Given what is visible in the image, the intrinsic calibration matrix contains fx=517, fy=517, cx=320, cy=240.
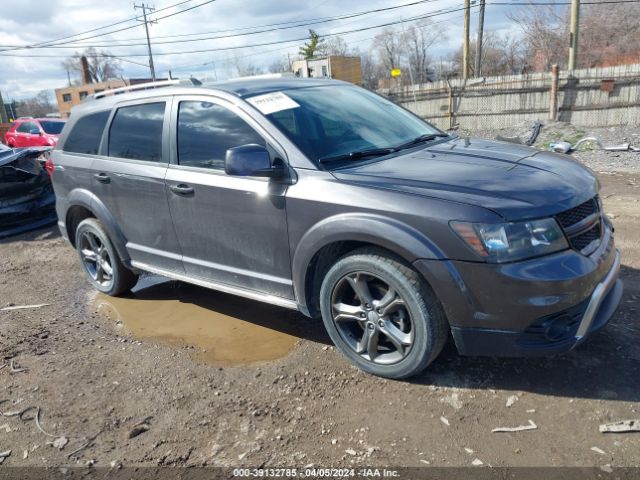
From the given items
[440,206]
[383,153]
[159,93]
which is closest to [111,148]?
[159,93]

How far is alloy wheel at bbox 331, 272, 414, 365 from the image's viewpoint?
3.07 meters

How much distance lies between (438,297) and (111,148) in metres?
3.28

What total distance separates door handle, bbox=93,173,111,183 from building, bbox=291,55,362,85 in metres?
23.5

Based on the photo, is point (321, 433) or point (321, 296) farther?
point (321, 296)

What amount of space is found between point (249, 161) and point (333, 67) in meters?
26.1

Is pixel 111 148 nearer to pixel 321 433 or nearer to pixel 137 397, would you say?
pixel 137 397

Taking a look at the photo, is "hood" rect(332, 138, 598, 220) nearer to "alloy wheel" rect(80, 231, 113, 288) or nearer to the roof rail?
the roof rail

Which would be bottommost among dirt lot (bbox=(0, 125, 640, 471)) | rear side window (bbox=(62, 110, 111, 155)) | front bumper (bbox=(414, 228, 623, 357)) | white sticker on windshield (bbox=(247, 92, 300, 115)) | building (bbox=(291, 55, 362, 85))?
dirt lot (bbox=(0, 125, 640, 471))

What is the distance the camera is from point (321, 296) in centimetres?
334

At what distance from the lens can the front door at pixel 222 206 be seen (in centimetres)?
346

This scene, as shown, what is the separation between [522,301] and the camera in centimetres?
265

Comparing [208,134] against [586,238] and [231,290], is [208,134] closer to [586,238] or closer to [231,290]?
[231,290]

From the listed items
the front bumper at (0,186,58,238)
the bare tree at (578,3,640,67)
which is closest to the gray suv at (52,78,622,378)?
the front bumper at (0,186,58,238)

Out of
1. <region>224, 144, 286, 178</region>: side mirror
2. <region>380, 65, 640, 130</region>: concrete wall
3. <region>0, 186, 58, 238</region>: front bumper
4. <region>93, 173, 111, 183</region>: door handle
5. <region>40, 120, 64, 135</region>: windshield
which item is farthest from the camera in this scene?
<region>40, 120, 64, 135</region>: windshield
